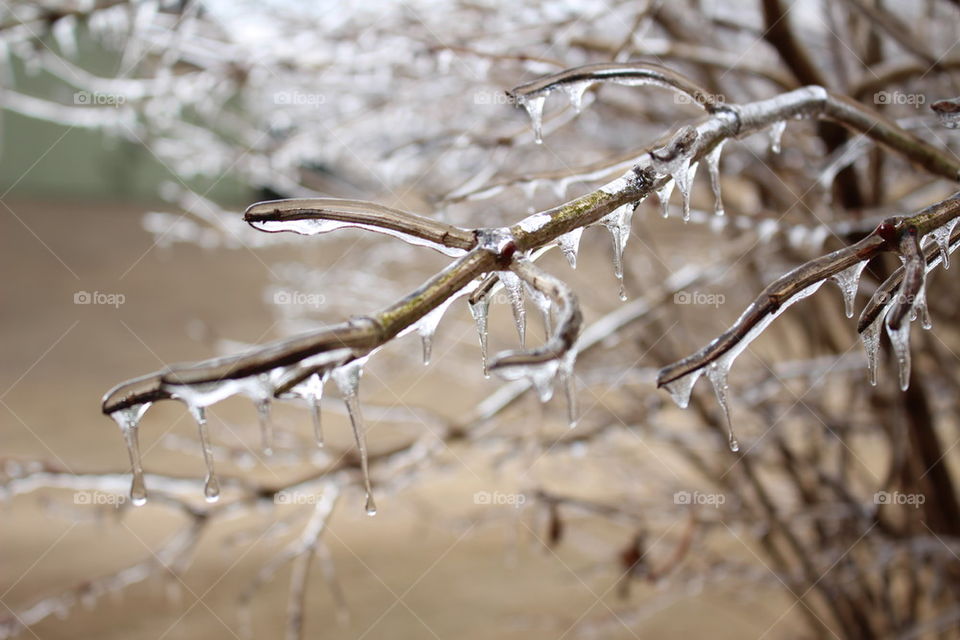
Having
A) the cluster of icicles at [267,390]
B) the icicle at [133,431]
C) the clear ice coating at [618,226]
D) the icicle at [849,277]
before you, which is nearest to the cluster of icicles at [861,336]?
the icicle at [849,277]

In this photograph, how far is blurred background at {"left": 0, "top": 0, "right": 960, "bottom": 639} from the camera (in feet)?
4.66

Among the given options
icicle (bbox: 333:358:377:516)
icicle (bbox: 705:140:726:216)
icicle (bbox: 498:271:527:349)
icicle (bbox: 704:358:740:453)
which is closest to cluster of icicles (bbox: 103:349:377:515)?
icicle (bbox: 333:358:377:516)

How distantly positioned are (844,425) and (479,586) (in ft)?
5.80

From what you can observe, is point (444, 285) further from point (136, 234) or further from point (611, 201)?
point (136, 234)

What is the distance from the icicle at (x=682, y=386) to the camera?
563 millimetres

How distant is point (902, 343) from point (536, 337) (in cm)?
228

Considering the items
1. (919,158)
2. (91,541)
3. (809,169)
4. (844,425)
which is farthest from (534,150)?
(91,541)

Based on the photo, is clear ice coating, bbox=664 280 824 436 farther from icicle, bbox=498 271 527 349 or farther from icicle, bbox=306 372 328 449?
icicle, bbox=306 372 328 449

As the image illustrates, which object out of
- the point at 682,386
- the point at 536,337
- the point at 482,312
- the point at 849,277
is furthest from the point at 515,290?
the point at 536,337

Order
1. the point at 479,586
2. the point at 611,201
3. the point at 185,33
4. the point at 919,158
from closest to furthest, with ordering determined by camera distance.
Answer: the point at 611,201 < the point at 919,158 < the point at 185,33 < the point at 479,586

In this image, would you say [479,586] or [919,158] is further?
[479,586]

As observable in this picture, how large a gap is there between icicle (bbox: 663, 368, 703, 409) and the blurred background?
228 mm

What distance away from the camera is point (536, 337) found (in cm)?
283

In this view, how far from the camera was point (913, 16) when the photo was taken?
250 cm
